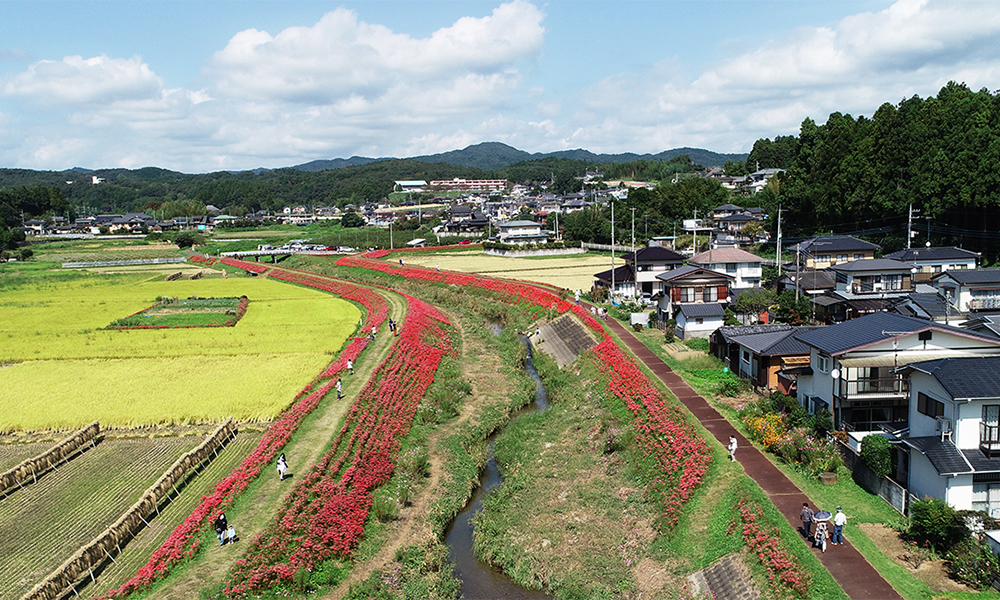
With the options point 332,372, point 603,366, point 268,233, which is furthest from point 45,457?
point 268,233

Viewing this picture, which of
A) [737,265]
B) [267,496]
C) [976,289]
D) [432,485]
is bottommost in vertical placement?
[432,485]

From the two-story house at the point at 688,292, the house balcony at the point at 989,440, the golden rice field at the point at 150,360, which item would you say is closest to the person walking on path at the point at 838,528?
the house balcony at the point at 989,440

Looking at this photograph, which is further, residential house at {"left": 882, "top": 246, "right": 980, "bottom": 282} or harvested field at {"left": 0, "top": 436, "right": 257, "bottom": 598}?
residential house at {"left": 882, "top": 246, "right": 980, "bottom": 282}

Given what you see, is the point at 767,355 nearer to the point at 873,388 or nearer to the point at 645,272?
the point at 873,388

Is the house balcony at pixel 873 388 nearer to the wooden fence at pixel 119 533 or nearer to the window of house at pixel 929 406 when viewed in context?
the window of house at pixel 929 406

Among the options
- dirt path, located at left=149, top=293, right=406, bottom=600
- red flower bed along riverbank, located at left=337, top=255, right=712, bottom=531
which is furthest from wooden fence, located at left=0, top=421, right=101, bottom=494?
red flower bed along riverbank, located at left=337, top=255, right=712, bottom=531

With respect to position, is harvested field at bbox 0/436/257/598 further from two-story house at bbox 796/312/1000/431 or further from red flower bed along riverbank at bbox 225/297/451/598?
two-story house at bbox 796/312/1000/431

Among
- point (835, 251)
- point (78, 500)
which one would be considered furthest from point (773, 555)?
point (835, 251)
